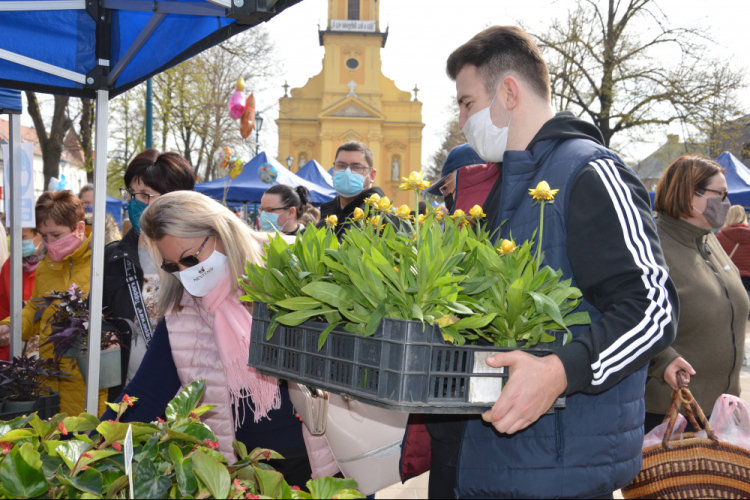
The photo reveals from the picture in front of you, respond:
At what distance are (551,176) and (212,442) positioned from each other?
1134mm

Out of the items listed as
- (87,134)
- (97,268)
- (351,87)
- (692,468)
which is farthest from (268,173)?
(351,87)

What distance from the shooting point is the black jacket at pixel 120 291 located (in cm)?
344

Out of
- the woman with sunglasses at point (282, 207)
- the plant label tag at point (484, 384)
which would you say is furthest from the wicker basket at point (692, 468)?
the woman with sunglasses at point (282, 207)

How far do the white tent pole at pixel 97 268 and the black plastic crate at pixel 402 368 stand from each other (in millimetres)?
1924

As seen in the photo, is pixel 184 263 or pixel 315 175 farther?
pixel 315 175

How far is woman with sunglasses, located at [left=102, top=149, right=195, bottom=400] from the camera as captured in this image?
3521 millimetres

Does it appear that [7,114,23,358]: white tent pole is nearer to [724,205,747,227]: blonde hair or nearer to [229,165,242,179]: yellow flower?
[724,205,747,227]: blonde hair

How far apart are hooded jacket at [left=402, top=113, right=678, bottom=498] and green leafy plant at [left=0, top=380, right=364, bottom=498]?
1.78ft

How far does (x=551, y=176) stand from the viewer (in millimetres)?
1657

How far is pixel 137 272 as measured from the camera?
3.63 metres

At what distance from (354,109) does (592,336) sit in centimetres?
5426

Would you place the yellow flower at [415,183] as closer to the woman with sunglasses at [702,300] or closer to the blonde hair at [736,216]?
the woman with sunglasses at [702,300]

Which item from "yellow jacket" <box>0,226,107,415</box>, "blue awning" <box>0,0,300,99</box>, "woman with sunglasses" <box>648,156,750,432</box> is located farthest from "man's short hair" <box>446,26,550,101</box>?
"yellow jacket" <box>0,226,107,415</box>

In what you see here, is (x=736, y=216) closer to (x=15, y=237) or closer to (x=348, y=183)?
(x=348, y=183)
